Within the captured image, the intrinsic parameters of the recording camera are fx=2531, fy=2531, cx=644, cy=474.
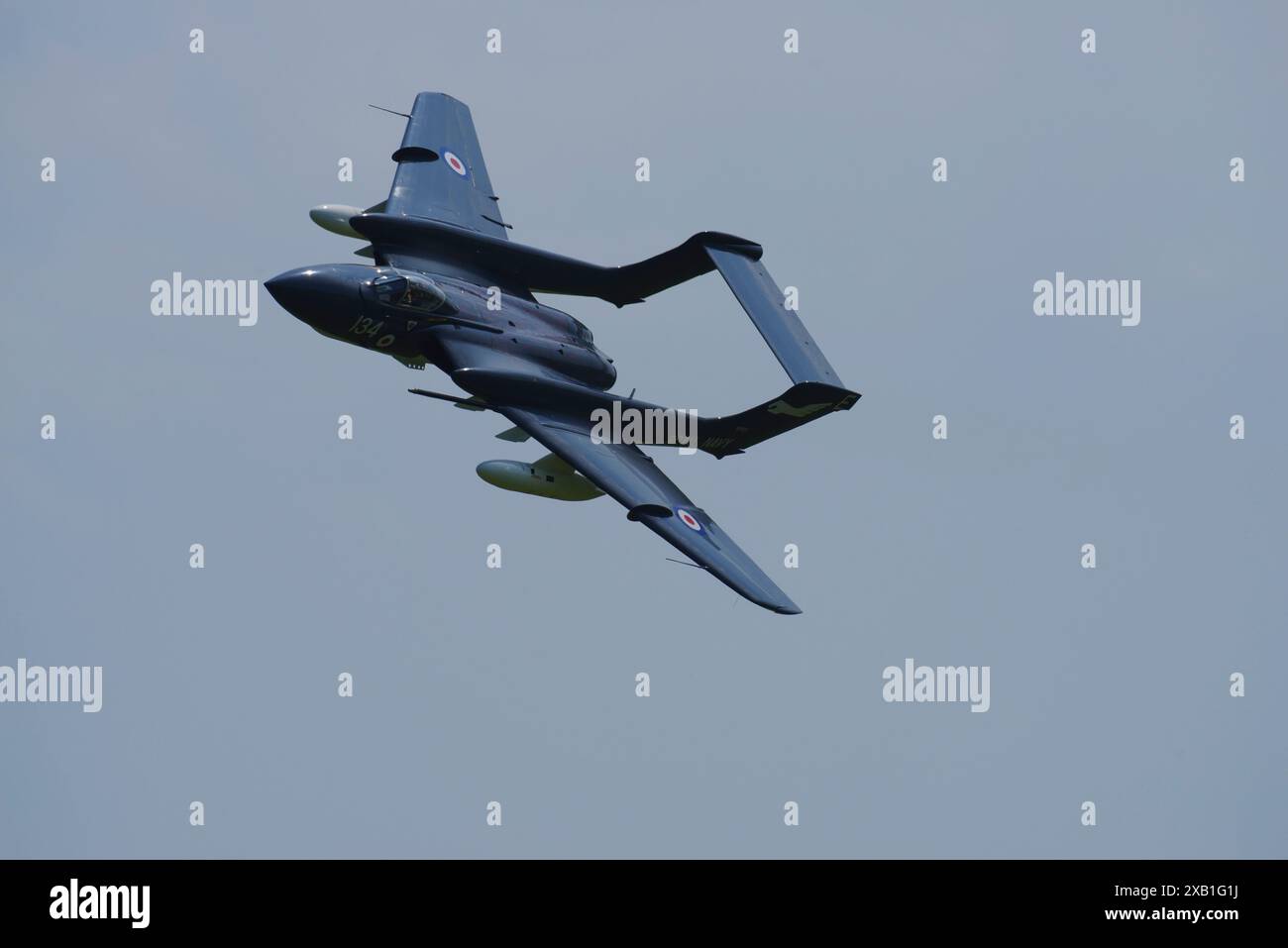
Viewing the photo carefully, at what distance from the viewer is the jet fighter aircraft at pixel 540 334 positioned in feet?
209

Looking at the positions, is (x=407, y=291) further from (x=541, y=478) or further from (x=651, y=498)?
(x=651, y=498)

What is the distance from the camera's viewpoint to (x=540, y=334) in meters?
66.7

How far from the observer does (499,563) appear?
63.5 metres

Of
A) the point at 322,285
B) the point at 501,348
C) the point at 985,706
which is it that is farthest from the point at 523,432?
the point at 985,706

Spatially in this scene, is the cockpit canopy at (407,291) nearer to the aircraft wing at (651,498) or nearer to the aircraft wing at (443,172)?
the aircraft wing at (651,498)

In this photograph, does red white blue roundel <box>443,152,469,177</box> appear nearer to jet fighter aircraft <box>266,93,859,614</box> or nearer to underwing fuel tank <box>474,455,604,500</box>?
jet fighter aircraft <box>266,93,859,614</box>

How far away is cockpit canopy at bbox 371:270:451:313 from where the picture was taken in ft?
212

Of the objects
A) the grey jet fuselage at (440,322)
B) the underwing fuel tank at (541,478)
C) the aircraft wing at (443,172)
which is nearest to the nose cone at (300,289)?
the grey jet fuselage at (440,322)

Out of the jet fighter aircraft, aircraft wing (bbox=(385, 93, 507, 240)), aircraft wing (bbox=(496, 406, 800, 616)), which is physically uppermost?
aircraft wing (bbox=(385, 93, 507, 240))

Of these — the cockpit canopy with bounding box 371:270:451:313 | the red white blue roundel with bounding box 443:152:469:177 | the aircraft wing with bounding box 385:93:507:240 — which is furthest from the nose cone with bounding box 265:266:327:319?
the red white blue roundel with bounding box 443:152:469:177

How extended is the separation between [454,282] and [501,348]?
8.40 feet

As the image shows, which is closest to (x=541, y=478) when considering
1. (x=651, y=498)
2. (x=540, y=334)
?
(x=651, y=498)

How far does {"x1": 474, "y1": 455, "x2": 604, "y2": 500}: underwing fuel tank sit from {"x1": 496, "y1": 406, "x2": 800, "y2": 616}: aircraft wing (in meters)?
0.94

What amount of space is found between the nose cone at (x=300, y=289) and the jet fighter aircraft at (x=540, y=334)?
3 cm
